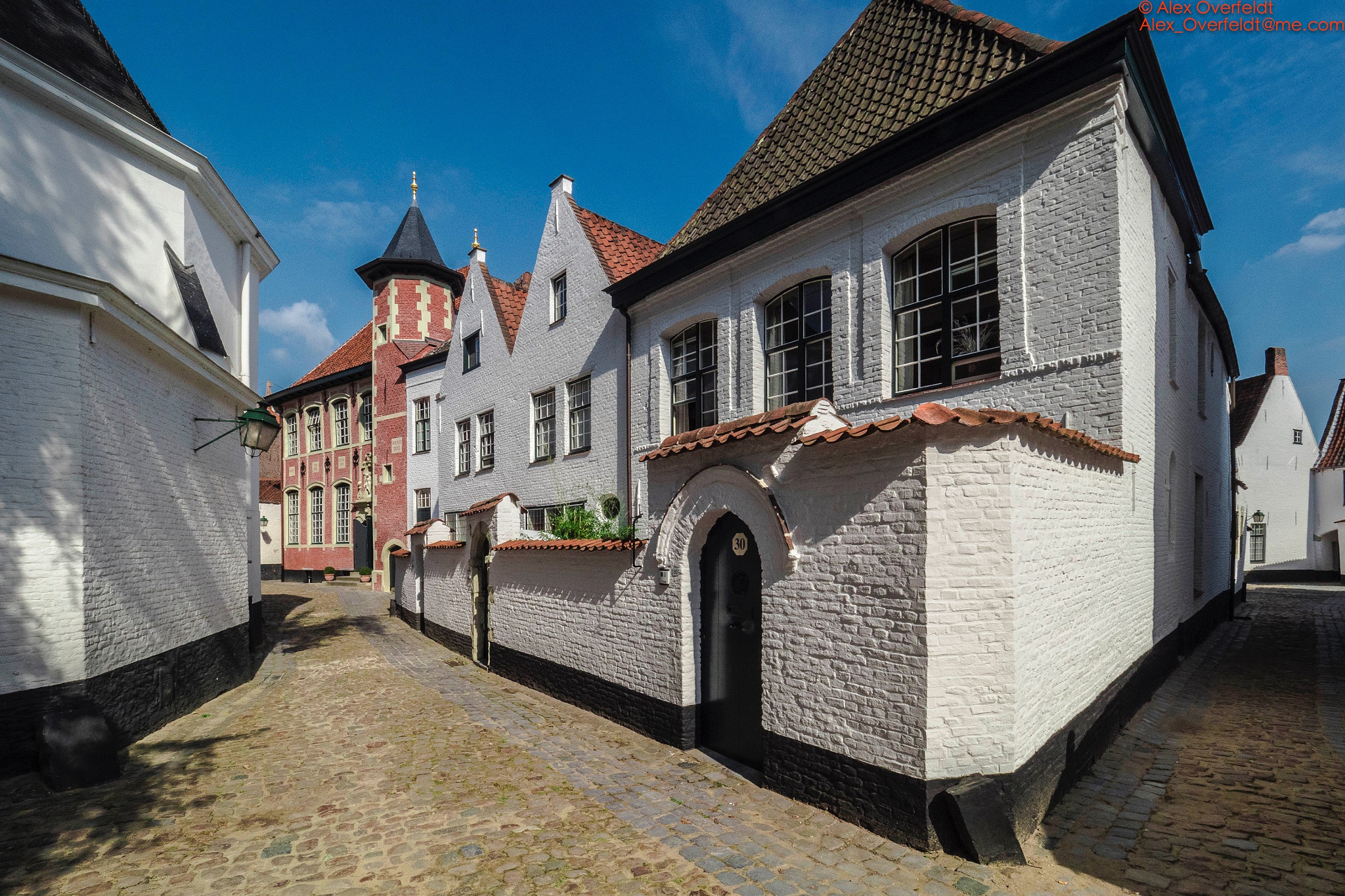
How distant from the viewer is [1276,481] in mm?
26844

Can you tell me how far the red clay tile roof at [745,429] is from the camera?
5637 mm

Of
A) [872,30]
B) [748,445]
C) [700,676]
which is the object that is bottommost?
[700,676]

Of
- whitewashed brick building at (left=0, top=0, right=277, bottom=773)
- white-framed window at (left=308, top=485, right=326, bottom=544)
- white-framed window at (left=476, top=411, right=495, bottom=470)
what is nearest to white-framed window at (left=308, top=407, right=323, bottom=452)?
white-framed window at (left=308, top=485, right=326, bottom=544)

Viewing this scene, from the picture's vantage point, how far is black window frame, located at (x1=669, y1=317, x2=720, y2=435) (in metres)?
11.2

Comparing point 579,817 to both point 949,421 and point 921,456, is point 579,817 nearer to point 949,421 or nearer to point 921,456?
point 921,456

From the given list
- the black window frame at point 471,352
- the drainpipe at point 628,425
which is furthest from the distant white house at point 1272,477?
the black window frame at point 471,352

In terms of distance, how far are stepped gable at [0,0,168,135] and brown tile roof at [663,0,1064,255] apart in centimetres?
829

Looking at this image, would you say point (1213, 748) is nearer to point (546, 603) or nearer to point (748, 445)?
point (748, 445)

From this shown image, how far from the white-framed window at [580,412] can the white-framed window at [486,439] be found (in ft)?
11.4

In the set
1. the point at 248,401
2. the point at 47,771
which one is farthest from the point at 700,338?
the point at 47,771

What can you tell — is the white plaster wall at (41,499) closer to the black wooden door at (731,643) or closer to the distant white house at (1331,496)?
the black wooden door at (731,643)

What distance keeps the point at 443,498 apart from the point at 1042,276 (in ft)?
53.7

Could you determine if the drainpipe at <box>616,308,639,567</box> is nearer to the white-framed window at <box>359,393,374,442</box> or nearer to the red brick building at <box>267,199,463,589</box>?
the red brick building at <box>267,199,463,589</box>

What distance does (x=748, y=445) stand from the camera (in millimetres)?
6164
